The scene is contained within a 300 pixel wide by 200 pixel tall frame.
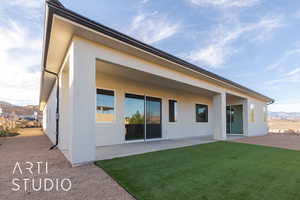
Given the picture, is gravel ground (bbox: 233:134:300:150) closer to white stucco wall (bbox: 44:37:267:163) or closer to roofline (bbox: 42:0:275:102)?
white stucco wall (bbox: 44:37:267:163)

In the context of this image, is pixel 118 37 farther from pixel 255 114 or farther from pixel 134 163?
pixel 255 114

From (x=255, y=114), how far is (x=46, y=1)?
14347 millimetres

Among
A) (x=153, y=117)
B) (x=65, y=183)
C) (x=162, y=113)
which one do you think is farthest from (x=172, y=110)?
(x=65, y=183)

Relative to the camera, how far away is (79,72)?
12.6ft

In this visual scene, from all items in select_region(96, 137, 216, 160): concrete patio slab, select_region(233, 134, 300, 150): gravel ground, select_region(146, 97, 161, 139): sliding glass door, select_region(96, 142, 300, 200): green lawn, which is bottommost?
select_region(233, 134, 300, 150): gravel ground

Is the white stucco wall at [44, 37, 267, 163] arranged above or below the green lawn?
above

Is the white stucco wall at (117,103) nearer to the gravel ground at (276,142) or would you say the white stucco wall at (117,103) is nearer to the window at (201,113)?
the window at (201,113)

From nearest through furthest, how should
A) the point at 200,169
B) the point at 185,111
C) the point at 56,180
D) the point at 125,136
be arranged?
1. the point at 56,180
2. the point at 200,169
3. the point at 125,136
4. the point at 185,111

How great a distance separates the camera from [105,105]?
258 inches

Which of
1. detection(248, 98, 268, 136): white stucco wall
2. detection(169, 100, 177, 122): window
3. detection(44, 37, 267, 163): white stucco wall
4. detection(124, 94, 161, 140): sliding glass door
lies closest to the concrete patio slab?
detection(44, 37, 267, 163): white stucco wall

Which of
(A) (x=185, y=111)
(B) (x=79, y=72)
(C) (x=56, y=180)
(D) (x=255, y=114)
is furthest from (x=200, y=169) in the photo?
(D) (x=255, y=114)

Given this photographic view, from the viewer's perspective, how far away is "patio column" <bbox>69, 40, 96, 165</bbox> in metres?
3.67

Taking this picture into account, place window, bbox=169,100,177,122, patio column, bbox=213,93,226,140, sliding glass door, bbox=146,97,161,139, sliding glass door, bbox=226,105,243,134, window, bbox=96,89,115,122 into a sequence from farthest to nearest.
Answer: sliding glass door, bbox=226,105,243,134 < window, bbox=169,100,177,122 < patio column, bbox=213,93,226,140 < sliding glass door, bbox=146,97,161,139 < window, bbox=96,89,115,122

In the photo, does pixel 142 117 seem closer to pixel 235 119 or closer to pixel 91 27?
pixel 91 27
